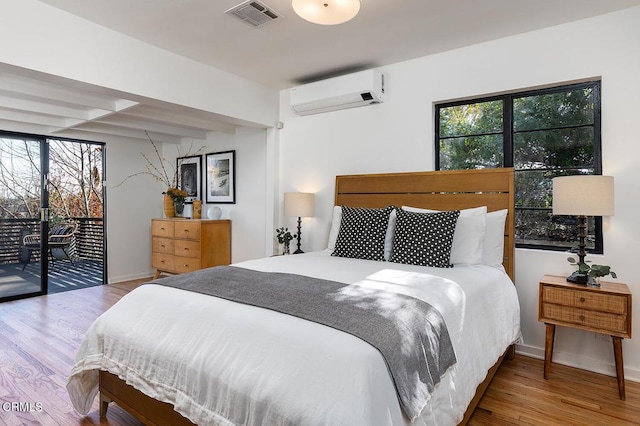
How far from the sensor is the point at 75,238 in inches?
239

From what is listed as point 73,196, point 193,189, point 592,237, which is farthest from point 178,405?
point 73,196

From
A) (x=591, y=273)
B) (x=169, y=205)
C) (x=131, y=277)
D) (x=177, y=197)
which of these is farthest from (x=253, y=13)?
(x=131, y=277)

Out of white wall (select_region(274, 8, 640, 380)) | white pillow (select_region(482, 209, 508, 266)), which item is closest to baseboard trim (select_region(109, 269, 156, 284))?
white wall (select_region(274, 8, 640, 380))

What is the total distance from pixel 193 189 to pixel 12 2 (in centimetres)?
366

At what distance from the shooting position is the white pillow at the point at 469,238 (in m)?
2.70

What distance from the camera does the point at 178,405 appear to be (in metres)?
1.51

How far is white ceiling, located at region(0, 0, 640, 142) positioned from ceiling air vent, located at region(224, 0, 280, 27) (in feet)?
0.17

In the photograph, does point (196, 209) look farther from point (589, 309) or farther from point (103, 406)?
point (589, 309)

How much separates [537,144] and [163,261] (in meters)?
A: 4.97

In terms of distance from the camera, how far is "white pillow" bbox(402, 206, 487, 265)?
2.70 m

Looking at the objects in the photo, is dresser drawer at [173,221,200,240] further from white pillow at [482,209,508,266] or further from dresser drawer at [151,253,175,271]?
white pillow at [482,209,508,266]

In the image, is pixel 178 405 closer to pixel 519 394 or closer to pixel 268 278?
pixel 268 278

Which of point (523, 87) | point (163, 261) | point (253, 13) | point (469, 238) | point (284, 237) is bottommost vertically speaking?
point (163, 261)

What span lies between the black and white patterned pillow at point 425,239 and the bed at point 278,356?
0.36 ft
